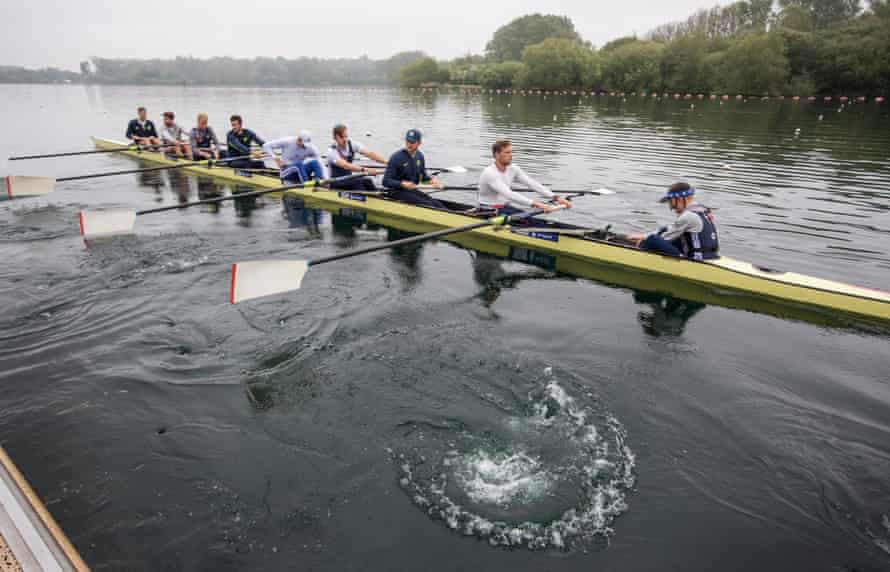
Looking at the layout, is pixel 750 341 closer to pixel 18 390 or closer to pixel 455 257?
pixel 455 257

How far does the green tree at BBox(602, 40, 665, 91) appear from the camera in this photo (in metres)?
70.6

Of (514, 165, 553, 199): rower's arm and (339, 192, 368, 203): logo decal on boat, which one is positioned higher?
(514, 165, 553, 199): rower's arm

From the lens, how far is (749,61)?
201 ft

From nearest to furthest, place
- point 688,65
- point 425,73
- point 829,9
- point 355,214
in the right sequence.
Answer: point 355,214 → point 688,65 → point 829,9 → point 425,73

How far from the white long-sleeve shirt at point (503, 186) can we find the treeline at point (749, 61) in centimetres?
6489

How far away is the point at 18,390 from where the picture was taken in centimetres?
623

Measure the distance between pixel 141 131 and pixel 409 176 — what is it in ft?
50.3

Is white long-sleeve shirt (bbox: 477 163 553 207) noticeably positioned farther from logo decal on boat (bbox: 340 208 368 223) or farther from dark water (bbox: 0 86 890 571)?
logo decal on boat (bbox: 340 208 368 223)

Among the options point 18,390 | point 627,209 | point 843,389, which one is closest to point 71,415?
point 18,390

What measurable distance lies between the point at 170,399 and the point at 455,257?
667cm

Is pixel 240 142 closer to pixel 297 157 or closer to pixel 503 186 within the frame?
pixel 297 157

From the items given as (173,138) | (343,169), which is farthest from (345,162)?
(173,138)

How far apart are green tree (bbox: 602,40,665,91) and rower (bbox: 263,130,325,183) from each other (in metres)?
69.0

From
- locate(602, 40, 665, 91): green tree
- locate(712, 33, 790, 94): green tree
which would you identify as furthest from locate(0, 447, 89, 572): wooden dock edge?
locate(602, 40, 665, 91): green tree
